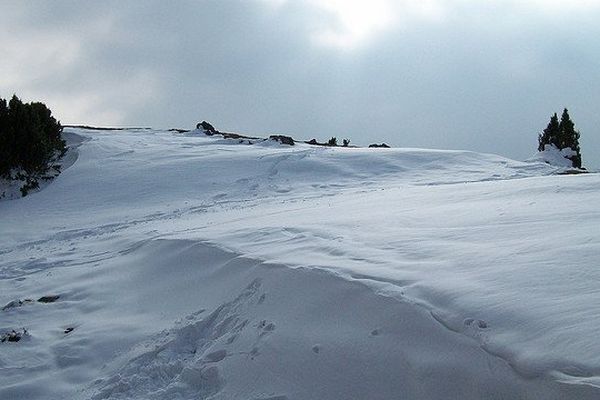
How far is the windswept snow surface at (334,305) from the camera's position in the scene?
312cm

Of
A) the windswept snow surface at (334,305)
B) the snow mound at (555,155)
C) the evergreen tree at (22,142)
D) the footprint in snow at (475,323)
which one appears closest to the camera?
the windswept snow surface at (334,305)

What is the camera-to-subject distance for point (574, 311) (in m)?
3.10

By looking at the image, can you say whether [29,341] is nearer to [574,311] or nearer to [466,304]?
[466,304]

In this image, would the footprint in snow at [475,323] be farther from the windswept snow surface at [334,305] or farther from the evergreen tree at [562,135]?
the evergreen tree at [562,135]

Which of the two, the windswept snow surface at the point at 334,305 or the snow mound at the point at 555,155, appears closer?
the windswept snow surface at the point at 334,305

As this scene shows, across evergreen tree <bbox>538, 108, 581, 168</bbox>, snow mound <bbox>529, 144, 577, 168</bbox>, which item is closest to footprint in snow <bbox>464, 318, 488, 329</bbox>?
snow mound <bbox>529, 144, 577, 168</bbox>

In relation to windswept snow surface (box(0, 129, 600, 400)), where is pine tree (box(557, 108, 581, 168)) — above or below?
above

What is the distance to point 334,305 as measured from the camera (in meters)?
4.21

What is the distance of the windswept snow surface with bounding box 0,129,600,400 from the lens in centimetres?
312

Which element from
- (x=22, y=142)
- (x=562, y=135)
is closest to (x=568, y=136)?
(x=562, y=135)

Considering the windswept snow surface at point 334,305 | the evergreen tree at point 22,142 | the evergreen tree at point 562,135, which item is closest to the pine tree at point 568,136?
the evergreen tree at point 562,135

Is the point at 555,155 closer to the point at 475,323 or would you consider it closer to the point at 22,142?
the point at 22,142

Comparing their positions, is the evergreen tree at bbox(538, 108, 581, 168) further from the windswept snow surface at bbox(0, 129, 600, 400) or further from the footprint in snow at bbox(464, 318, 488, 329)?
the footprint in snow at bbox(464, 318, 488, 329)

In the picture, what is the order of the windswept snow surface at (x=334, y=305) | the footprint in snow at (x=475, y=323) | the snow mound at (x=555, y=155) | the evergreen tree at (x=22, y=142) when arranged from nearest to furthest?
the windswept snow surface at (x=334, y=305)
the footprint in snow at (x=475, y=323)
the evergreen tree at (x=22, y=142)
the snow mound at (x=555, y=155)
